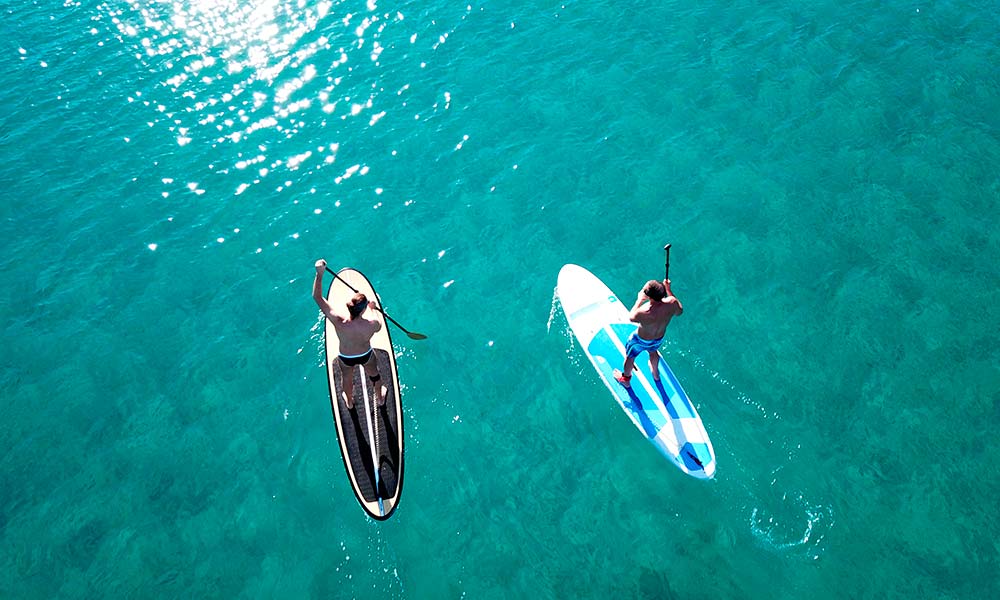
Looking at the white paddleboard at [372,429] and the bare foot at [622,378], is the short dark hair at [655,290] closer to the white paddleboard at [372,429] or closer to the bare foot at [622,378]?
the bare foot at [622,378]

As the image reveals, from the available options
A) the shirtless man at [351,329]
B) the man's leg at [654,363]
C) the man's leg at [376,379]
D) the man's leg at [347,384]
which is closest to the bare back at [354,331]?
the shirtless man at [351,329]

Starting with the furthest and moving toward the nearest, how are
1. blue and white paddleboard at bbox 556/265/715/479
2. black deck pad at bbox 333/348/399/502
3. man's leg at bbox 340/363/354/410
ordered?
man's leg at bbox 340/363/354/410 < blue and white paddleboard at bbox 556/265/715/479 < black deck pad at bbox 333/348/399/502

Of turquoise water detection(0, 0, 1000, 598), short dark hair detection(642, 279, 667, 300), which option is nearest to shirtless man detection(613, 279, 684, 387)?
short dark hair detection(642, 279, 667, 300)

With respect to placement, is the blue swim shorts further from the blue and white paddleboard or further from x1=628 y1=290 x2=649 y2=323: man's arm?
the blue and white paddleboard

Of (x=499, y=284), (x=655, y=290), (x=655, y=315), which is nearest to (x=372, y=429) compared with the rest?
(x=499, y=284)

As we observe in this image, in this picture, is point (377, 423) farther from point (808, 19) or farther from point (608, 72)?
point (808, 19)
